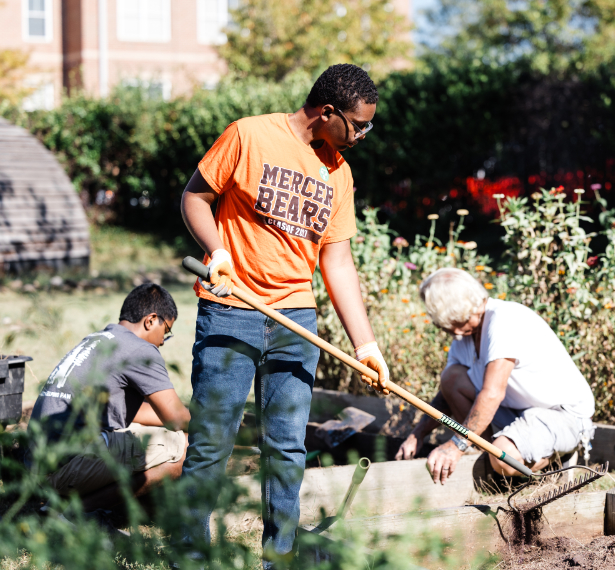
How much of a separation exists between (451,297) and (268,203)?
3.28 feet

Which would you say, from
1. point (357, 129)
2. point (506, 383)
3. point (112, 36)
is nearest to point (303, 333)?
point (357, 129)

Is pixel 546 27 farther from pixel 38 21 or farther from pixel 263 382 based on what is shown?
pixel 263 382

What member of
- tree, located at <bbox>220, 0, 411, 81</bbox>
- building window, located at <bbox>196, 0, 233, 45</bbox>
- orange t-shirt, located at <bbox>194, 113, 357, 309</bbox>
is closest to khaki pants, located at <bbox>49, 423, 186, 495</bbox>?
orange t-shirt, located at <bbox>194, 113, 357, 309</bbox>

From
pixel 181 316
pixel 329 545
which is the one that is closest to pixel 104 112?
pixel 181 316

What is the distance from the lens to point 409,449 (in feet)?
10.4

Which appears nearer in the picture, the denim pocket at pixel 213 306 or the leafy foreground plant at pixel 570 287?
the denim pocket at pixel 213 306

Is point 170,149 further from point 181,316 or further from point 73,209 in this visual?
point 181,316

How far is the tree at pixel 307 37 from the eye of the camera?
16672 mm

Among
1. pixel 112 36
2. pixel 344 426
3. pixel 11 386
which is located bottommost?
pixel 344 426

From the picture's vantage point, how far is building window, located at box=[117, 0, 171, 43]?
2239cm

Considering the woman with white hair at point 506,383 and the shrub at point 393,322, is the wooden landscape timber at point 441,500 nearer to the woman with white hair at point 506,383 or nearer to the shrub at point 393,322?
the woman with white hair at point 506,383

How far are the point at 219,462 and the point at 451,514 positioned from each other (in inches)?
33.0

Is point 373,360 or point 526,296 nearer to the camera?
point 373,360

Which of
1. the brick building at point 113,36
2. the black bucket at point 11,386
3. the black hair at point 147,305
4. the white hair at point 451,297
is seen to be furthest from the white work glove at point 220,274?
the brick building at point 113,36
